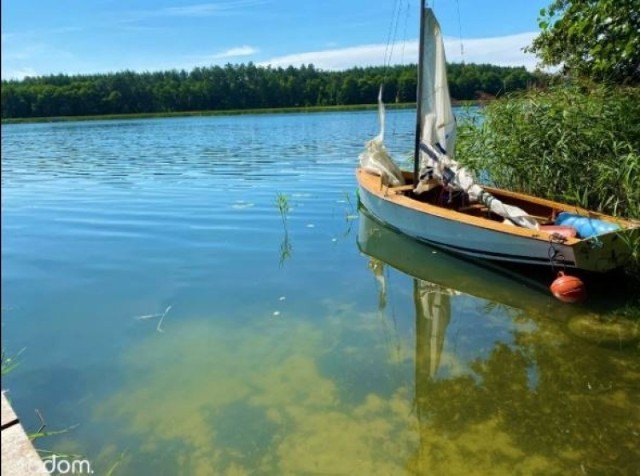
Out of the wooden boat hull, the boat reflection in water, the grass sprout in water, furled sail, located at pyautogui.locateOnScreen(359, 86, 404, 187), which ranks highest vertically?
furled sail, located at pyautogui.locateOnScreen(359, 86, 404, 187)

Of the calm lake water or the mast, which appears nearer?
the calm lake water

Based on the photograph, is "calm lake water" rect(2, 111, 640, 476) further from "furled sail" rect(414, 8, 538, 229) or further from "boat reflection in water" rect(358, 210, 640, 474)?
"furled sail" rect(414, 8, 538, 229)

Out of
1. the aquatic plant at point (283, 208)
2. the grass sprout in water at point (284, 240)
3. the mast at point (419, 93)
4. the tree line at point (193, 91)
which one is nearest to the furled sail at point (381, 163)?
the mast at point (419, 93)

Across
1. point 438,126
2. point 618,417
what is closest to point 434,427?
point 618,417

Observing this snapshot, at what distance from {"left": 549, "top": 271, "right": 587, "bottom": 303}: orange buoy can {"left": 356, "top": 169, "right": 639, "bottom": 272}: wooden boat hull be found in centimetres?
29

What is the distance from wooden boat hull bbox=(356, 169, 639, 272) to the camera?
5910 millimetres

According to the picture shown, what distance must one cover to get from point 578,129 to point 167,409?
7066 millimetres

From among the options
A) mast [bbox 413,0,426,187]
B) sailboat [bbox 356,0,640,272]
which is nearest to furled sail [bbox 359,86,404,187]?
sailboat [bbox 356,0,640,272]

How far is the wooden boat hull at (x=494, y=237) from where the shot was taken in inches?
233

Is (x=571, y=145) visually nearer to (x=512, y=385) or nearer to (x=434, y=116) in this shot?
(x=434, y=116)

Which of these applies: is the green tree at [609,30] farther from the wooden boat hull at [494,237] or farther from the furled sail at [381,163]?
the furled sail at [381,163]

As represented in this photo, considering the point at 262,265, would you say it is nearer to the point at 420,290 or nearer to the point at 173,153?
the point at 420,290

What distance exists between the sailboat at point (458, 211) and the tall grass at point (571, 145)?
0.63 metres

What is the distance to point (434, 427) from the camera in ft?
13.0
